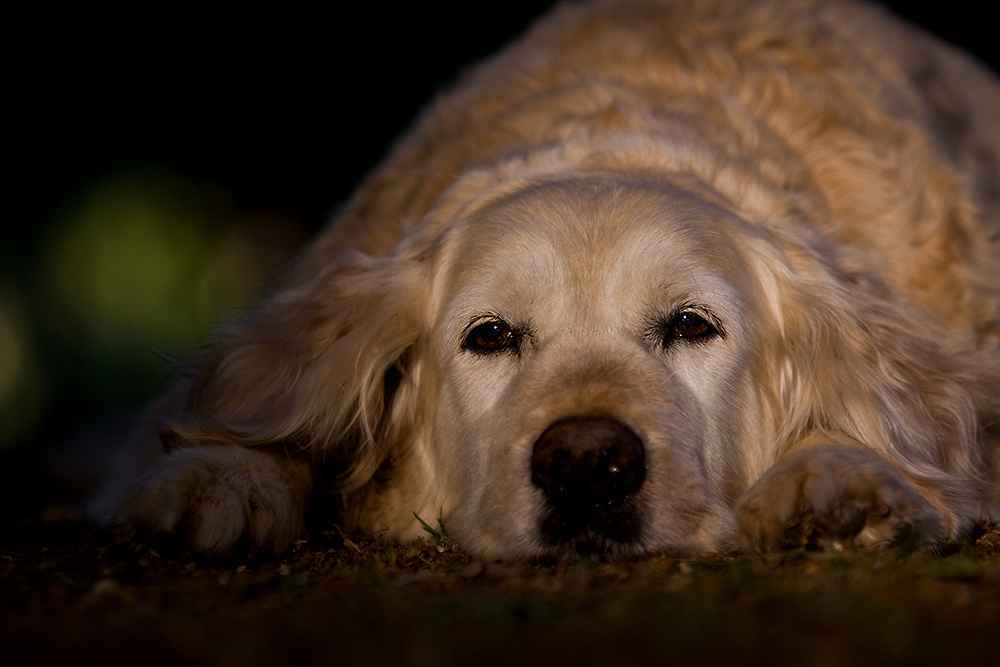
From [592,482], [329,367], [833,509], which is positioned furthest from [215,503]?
[833,509]

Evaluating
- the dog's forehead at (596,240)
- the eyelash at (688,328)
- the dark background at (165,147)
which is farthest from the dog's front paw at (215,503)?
the dark background at (165,147)

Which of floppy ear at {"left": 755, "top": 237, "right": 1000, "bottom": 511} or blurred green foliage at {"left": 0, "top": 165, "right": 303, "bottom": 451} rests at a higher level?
floppy ear at {"left": 755, "top": 237, "right": 1000, "bottom": 511}

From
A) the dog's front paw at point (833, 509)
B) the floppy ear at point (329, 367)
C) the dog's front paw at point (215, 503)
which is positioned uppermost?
the dog's front paw at point (833, 509)

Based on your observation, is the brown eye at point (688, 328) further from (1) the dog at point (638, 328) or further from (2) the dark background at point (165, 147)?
(2) the dark background at point (165, 147)

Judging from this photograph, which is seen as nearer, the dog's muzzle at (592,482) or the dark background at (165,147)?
the dog's muzzle at (592,482)

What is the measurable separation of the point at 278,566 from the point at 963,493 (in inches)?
70.5

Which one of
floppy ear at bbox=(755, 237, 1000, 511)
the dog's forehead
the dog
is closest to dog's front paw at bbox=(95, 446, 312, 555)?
the dog

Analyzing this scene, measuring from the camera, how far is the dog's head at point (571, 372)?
8.47ft

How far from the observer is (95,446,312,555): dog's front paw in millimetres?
2564

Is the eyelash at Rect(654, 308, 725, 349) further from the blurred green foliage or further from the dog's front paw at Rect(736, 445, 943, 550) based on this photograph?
the blurred green foliage

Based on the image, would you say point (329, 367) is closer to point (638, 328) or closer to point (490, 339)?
point (490, 339)

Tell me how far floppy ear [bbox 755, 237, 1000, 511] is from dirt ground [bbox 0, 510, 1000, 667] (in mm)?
507

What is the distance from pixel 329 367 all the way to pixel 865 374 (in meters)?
1.62

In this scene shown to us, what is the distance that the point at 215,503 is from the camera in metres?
2.62
